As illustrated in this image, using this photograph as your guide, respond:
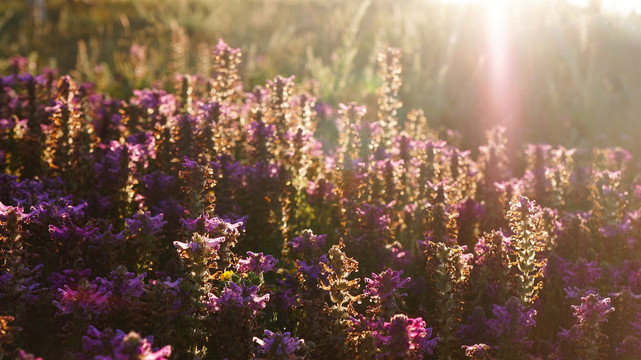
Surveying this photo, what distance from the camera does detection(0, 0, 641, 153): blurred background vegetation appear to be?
8.80 metres

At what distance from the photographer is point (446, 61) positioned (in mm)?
11148

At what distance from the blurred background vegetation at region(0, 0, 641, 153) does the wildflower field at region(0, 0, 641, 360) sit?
193 cm

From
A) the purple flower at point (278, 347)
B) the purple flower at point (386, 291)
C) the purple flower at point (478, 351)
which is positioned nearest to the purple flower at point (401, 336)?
the purple flower at point (386, 291)

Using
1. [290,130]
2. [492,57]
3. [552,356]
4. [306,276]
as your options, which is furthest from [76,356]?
[492,57]

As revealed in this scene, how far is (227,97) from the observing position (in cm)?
534

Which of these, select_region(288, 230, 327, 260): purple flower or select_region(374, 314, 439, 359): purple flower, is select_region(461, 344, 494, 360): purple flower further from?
select_region(288, 230, 327, 260): purple flower

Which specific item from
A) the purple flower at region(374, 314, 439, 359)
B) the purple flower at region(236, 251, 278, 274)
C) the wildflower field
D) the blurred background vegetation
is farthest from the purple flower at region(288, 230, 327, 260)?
the blurred background vegetation

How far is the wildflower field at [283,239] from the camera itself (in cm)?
292

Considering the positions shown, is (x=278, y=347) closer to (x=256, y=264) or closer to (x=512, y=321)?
(x=256, y=264)

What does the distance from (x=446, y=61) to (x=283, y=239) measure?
785 cm

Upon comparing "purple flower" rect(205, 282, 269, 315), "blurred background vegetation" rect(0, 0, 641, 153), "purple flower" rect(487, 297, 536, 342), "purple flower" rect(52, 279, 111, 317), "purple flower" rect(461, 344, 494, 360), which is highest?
"blurred background vegetation" rect(0, 0, 641, 153)

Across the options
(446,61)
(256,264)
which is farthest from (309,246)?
(446,61)

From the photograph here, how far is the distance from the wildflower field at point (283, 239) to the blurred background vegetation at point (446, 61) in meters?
1.93

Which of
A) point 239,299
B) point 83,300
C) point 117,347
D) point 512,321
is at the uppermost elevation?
point 512,321
